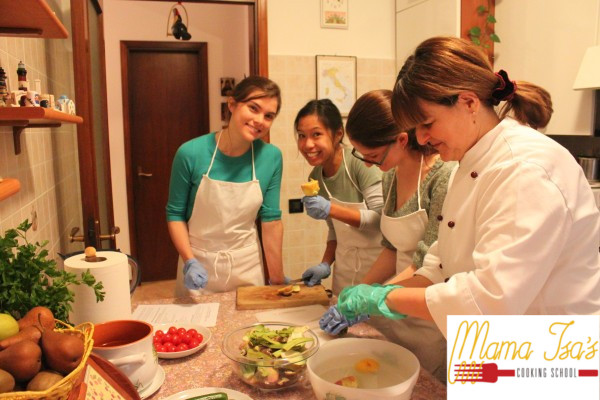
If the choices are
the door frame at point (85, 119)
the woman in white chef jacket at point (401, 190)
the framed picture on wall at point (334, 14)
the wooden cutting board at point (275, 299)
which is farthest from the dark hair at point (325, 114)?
the framed picture on wall at point (334, 14)

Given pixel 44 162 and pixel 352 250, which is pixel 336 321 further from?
pixel 44 162

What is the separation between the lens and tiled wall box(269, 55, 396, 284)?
10.0 ft

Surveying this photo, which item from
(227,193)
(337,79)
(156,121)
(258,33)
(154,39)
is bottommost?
(227,193)

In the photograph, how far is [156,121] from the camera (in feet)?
14.9

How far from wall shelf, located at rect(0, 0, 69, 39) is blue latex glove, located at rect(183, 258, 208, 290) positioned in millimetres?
911

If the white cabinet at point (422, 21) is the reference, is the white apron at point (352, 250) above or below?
below

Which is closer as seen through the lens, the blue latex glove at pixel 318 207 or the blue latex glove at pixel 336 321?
the blue latex glove at pixel 336 321

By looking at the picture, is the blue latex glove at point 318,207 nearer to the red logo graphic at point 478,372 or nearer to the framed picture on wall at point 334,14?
the red logo graphic at point 478,372

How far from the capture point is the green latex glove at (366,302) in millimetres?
1126

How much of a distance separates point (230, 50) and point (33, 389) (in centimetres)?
423

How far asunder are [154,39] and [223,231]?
3076 millimetres

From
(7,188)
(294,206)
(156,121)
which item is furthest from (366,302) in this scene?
(156,121)

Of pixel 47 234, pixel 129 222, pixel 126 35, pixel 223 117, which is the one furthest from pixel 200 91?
pixel 47 234

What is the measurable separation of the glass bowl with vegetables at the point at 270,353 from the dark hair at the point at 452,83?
1.84 feet
